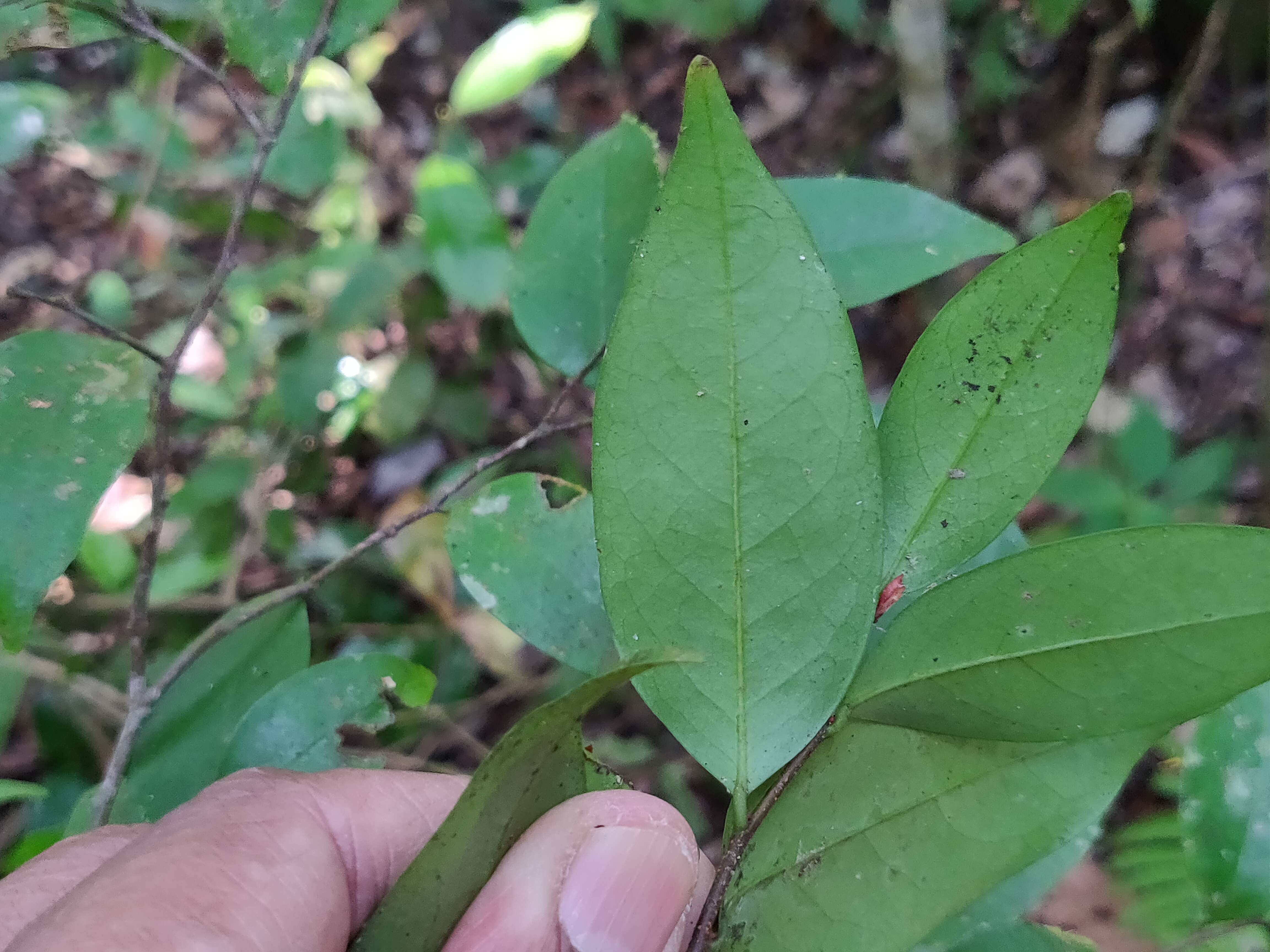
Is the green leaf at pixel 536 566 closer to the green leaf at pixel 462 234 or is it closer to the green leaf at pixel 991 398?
the green leaf at pixel 991 398

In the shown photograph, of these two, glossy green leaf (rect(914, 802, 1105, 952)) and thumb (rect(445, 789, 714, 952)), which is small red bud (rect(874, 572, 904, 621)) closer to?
thumb (rect(445, 789, 714, 952))

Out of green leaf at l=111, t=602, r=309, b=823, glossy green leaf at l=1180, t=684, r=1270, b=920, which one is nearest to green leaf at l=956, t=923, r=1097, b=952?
glossy green leaf at l=1180, t=684, r=1270, b=920

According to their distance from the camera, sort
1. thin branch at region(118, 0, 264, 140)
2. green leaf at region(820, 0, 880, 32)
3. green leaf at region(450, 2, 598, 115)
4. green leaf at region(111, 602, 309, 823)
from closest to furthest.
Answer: thin branch at region(118, 0, 264, 140) < green leaf at region(111, 602, 309, 823) < green leaf at region(450, 2, 598, 115) < green leaf at region(820, 0, 880, 32)

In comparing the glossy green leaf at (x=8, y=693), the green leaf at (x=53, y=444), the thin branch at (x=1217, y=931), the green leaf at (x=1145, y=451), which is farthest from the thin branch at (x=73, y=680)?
the green leaf at (x=1145, y=451)

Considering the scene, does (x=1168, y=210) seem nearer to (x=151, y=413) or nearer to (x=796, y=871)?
(x=796, y=871)

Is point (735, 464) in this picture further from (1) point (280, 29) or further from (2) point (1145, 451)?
(2) point (1145, 451)

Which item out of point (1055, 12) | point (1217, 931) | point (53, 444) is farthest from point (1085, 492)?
point (53, 444)

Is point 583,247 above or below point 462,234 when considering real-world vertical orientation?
above
